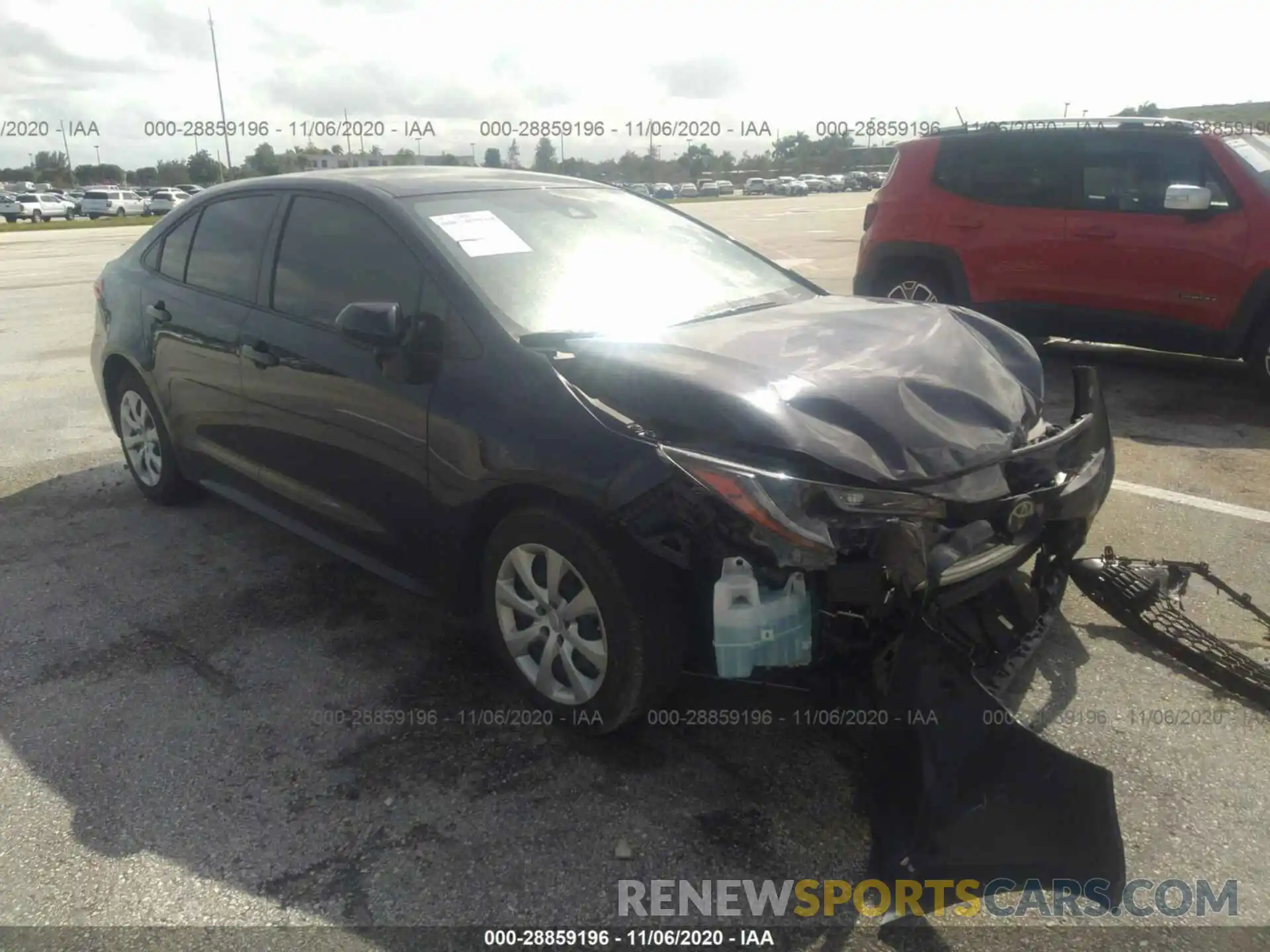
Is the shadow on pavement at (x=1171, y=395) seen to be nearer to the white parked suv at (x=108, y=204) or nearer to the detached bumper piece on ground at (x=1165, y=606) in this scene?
the detached bumper piece on ground at (x=1165, y=606)

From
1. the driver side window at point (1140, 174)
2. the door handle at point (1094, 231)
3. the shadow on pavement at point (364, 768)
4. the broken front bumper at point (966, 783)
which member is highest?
the driver side window at point (1140, 174)

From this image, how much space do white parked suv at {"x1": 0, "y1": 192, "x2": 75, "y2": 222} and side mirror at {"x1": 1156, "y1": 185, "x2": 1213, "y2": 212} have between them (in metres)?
52.2

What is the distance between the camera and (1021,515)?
111 inches

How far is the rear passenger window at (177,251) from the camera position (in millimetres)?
4676

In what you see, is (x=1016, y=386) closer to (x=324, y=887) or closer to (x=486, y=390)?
(x=486, y=390)

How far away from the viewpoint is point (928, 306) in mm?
3869

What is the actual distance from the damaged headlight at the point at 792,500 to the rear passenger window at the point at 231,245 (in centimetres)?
245

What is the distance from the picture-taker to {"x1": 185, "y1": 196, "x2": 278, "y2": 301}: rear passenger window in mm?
4148

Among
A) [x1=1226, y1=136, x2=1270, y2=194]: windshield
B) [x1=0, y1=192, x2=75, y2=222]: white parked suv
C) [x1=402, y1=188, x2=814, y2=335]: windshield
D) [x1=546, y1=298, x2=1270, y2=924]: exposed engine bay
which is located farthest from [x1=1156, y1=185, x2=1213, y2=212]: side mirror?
[x1=0, y1=192, x2=75, y2=222]: white parked suv

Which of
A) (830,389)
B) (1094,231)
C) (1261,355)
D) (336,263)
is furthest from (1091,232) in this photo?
(336,263)

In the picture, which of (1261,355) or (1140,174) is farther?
(1140,174)

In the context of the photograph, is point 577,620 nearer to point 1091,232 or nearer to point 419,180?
point 419,180

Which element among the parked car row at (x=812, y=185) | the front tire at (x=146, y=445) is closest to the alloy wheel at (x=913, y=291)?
the front tire at (x=146, y=445)

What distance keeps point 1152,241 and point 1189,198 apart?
38 centimetres
